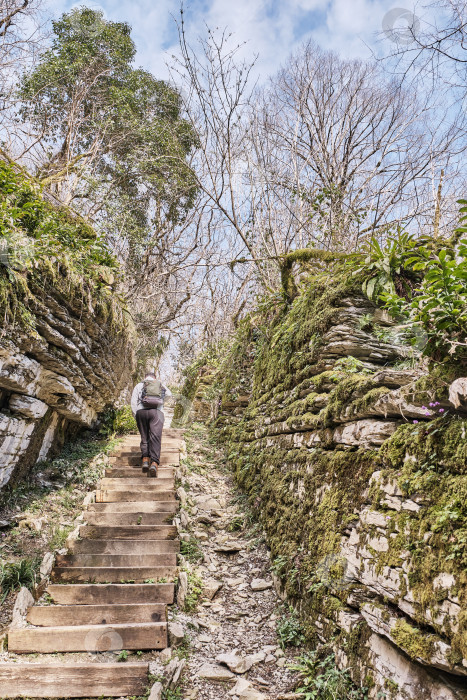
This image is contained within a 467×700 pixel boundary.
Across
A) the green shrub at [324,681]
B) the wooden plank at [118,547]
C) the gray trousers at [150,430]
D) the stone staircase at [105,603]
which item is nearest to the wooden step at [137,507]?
the stone staircase at [105,603]

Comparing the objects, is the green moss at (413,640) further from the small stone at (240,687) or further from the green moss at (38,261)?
the green moss at (38,261)

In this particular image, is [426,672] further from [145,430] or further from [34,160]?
[34,160]

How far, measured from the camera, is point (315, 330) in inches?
195

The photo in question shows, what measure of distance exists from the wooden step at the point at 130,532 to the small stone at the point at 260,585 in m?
1.33

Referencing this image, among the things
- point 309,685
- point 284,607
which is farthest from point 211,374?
point 309,685

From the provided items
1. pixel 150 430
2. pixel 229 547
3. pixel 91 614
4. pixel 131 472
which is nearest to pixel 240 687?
pixel 91 614

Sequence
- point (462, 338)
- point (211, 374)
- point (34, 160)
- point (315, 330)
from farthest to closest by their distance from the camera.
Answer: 1. point (211, 374)
2. point (34, 160)
3. point (315, 330)
4. point (462, 338)

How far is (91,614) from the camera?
153 inches

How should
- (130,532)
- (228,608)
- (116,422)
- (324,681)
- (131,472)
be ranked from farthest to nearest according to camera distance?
(116,422) → (131,472) → (130,532) → (228,608) → (324,681)

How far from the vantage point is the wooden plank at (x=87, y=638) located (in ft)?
11.6

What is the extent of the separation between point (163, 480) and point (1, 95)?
8.00m

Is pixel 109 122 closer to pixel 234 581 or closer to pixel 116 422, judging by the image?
pixel 116 422

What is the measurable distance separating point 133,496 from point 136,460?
159 centimetres

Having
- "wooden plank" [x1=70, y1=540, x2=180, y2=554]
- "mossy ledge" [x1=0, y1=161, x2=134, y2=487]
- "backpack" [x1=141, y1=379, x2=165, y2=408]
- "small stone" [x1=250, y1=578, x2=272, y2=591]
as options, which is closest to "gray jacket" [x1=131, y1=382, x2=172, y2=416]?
"backpack" [x1=141, y1=379, x2=165, y2=408]
